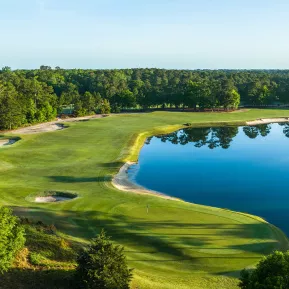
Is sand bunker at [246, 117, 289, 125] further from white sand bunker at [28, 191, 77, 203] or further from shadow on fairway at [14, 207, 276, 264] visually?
shadow on fairway at [14, 207, 276, 264]

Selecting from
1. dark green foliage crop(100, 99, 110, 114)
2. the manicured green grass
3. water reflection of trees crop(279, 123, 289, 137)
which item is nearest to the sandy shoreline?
the manicured green grass

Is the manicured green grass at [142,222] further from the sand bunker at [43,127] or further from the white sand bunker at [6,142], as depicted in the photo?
the sand bunker at [43,127]

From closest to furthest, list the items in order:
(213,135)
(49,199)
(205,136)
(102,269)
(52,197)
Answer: (102,269)
(49,199)
(52,197)
(205,136)
(213,135)

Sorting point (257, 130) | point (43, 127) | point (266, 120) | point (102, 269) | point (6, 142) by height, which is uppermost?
point (266, 120)

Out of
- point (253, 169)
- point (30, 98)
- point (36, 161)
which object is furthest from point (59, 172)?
point (30, 98)

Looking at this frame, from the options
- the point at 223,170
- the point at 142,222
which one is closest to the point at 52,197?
the point at 142,222

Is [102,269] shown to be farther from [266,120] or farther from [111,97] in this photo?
[111,97]

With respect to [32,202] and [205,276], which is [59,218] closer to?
[32,202]
